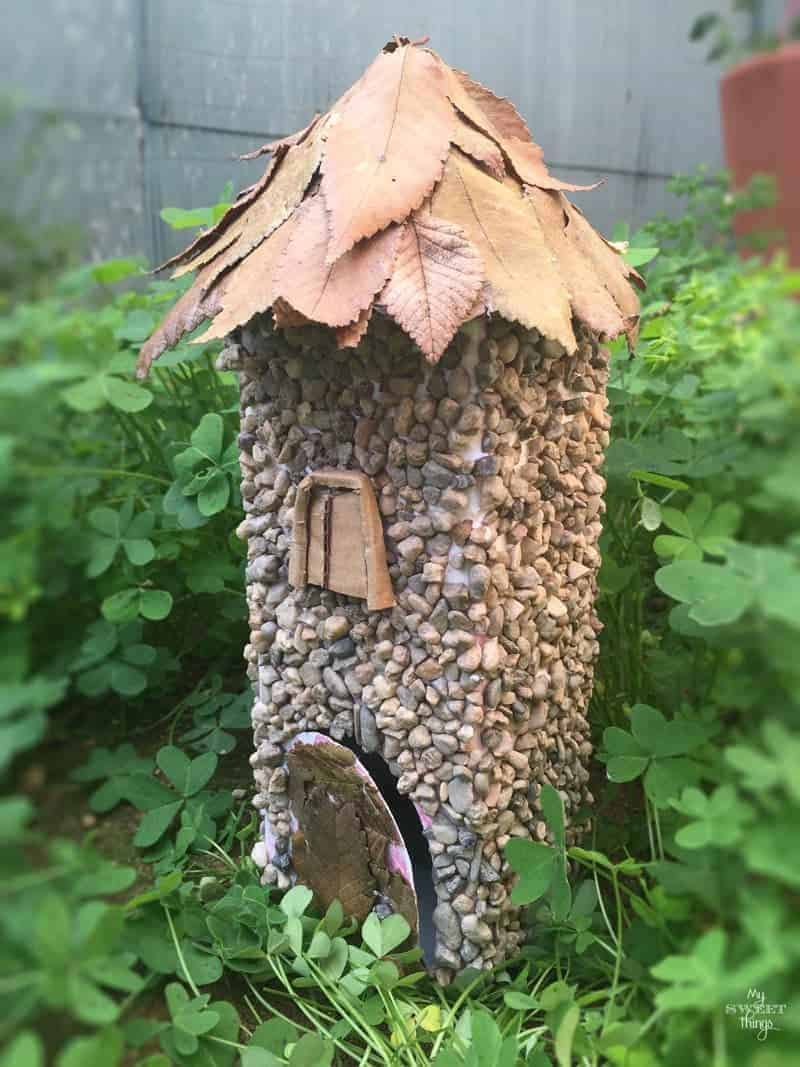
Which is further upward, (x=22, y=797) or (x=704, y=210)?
(x=704, y=210)

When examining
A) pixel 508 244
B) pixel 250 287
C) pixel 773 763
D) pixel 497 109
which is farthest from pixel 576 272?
pixel 773 763

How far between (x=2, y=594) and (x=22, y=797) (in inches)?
4.5

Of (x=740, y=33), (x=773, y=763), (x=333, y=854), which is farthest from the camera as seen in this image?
(x=333, y=854)

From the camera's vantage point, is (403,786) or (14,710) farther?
(403,786)

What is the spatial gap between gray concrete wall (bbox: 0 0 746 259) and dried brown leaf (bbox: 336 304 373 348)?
0.66 ft

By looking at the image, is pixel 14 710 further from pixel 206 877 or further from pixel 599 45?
pixel 599 45

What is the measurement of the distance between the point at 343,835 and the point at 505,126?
2.67 ft

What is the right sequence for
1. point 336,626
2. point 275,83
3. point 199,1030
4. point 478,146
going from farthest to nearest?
point 275,83 < point 336,626 < point 478,146 < point 199,1030

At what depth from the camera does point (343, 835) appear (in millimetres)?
1089

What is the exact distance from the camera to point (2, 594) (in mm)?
522

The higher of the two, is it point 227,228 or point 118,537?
point 227,228

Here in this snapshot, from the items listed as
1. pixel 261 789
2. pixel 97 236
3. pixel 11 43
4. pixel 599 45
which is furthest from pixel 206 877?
pixel 599 45

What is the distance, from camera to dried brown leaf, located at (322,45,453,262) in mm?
817

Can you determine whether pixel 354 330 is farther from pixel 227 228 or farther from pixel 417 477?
pixel 227 228
